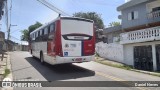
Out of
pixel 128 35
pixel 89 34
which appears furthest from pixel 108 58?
pixel 89 34

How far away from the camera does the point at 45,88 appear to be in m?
10.0

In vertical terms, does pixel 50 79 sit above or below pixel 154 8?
below

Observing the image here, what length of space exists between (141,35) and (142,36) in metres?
0.17

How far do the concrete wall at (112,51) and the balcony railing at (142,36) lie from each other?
1.25m

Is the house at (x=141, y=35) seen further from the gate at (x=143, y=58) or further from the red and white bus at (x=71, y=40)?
the red and white bus at (x=71, y=40)

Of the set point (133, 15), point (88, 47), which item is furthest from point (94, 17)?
point (88, 47)

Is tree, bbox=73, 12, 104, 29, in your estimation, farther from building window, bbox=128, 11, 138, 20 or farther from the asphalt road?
the asphalt road

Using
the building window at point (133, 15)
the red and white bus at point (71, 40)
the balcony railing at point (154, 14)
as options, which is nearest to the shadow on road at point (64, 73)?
the red and white bus at point (71, 40)

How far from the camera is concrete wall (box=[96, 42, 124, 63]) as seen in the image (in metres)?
22.8

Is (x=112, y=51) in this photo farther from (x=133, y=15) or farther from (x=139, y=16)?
(x=133, y=15)

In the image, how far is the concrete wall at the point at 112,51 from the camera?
22.8 m

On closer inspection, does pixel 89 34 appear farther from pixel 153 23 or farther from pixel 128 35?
pixel 153 23

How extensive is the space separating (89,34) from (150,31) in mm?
7075

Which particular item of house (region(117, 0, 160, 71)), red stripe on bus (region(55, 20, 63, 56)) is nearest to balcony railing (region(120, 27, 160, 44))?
house (region(117, 0, 160, 71))
